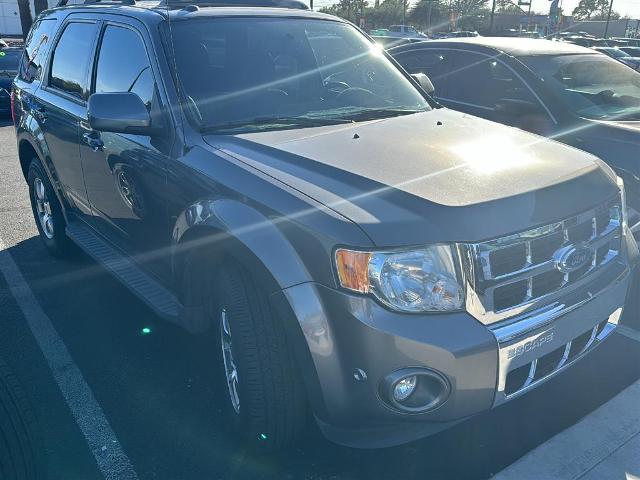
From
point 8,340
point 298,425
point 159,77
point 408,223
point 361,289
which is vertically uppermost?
point 159,77

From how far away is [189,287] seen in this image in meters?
2.88

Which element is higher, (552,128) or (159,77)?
(159,77)

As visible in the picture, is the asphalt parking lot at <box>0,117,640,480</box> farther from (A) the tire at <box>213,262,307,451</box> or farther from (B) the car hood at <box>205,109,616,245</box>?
(B) the car hood at <box>205,109,616,245</box>

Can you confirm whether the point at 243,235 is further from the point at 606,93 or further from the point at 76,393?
the point at 606,93

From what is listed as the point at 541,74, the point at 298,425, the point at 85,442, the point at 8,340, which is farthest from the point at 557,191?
the point at 8,340

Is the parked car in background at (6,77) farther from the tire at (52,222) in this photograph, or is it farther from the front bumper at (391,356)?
the front bumper at (391,356)

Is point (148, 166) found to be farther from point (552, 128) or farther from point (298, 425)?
point (552, 128)

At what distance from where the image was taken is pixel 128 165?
328cm

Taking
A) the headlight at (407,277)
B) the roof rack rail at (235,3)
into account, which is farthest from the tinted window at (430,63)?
the headlight at (407,277)

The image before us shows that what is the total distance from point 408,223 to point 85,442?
1.90 meters

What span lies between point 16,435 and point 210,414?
1132 millimetres

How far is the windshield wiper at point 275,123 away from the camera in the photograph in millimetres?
2959

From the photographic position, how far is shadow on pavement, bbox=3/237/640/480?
2.65m

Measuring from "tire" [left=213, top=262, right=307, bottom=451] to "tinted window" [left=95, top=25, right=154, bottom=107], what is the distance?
126 centimetres
